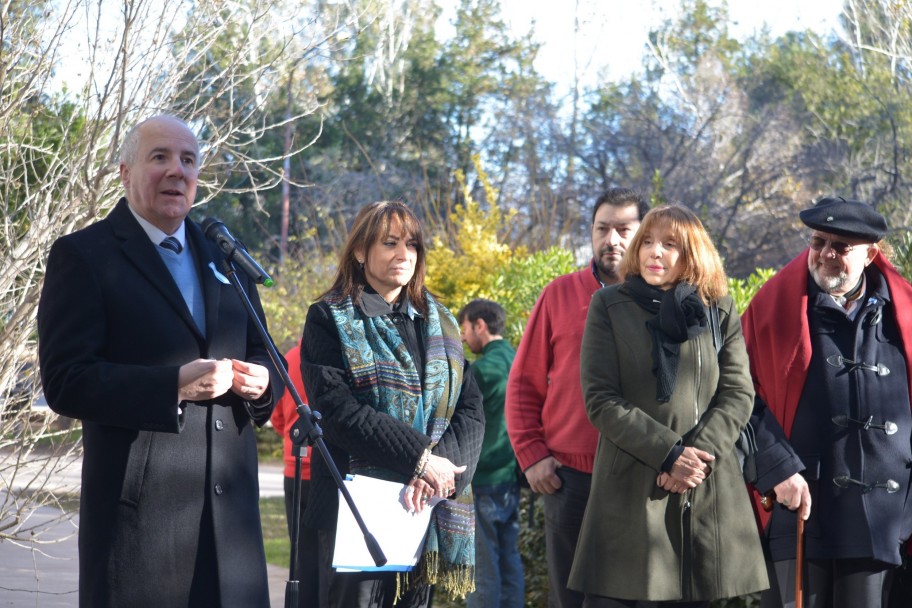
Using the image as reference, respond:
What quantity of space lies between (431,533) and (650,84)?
109 feet

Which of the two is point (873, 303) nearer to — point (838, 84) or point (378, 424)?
point (378, 424)

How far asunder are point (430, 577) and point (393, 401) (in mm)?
646

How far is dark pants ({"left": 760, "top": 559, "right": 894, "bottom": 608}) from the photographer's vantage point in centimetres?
468

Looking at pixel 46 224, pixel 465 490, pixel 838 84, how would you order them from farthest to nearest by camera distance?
pixel 838 84 < pixel 46 224 < pixel 465 490

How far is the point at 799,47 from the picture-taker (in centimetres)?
4256

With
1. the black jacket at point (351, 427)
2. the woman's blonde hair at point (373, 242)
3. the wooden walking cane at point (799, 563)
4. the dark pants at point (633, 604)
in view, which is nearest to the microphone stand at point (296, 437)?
the black jacket at point (351, 427)

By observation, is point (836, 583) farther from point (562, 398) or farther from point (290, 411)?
point (290, 411)

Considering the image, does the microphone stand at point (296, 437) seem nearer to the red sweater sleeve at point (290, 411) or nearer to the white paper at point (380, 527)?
the white paper at point (380, 527)

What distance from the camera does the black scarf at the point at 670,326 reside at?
4.45 meters

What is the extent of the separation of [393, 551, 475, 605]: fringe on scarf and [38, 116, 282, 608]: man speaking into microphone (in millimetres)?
702

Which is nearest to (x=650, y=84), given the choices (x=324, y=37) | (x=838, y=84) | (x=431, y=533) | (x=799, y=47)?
(x=838, y=84)

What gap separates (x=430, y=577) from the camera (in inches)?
167

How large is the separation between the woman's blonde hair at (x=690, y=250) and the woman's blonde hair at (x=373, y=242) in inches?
34.0

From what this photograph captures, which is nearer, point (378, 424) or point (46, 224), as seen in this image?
point (378, 424)
